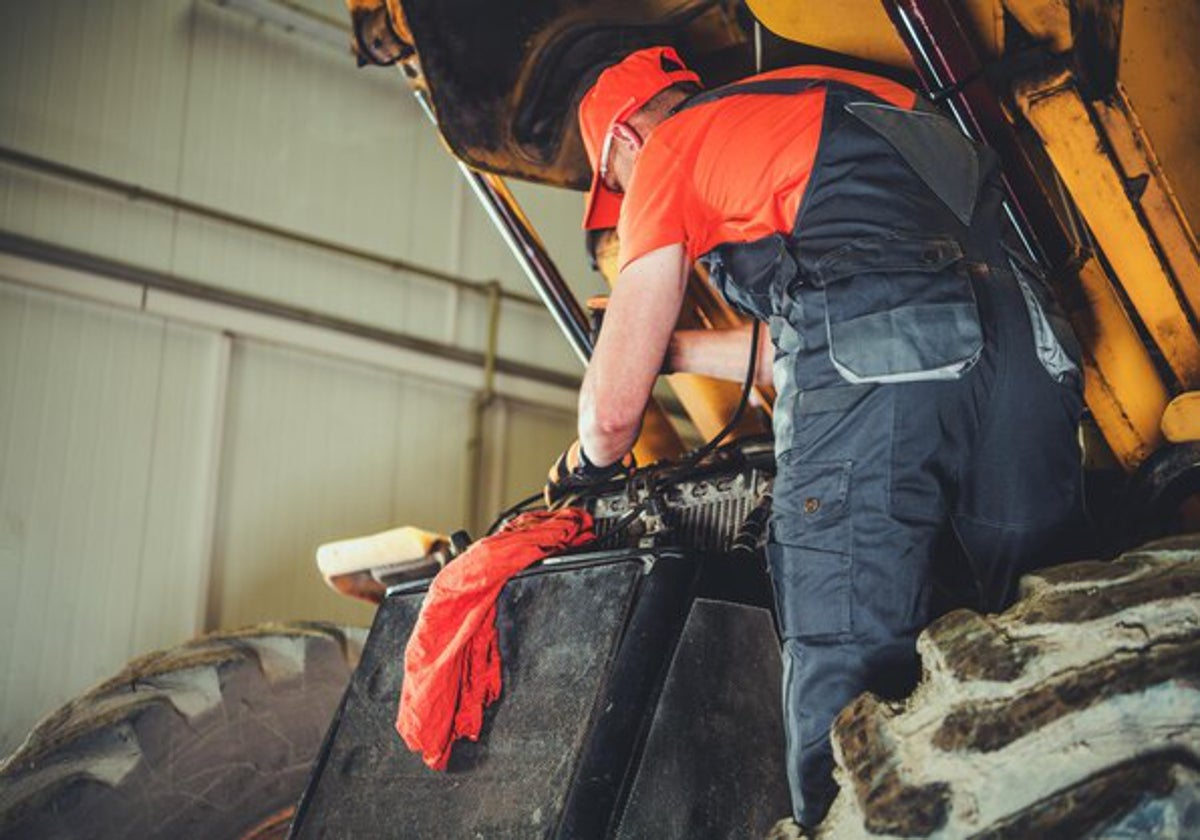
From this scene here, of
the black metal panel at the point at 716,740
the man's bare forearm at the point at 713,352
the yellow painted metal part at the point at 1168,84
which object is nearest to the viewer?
the black metal panel at the point at 716,740

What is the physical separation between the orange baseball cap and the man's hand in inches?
20.2

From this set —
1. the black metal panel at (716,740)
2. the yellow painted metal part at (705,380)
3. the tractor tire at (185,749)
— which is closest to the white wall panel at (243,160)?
the tractor tire at (185,749)

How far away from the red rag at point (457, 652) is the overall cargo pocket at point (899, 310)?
700 millimetres

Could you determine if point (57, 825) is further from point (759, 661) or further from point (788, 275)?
point (788, 275)

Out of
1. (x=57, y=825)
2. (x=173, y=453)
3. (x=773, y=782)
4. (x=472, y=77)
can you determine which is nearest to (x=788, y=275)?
(x=773, y=782)

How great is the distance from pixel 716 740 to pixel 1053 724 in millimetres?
704

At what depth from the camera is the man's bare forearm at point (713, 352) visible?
2.23 metres

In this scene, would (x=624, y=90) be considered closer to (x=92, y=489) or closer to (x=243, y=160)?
(x=92, y=489)

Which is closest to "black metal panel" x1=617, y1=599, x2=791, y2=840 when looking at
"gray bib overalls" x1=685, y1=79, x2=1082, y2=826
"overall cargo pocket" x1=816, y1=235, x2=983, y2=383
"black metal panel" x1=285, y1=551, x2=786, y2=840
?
"black metal panel" x1=285, y1=551, x2=786, y2=840

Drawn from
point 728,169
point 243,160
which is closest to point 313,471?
point 243,160

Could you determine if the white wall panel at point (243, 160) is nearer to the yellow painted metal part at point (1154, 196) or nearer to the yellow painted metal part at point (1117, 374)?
the yellow painted metal part at point (1117, 374)

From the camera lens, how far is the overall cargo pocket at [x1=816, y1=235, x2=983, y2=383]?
5.21ft

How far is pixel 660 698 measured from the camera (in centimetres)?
172

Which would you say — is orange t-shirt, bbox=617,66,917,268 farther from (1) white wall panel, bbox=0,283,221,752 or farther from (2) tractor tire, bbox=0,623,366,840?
(1) white wall panel, bbox=0,283,221,752
